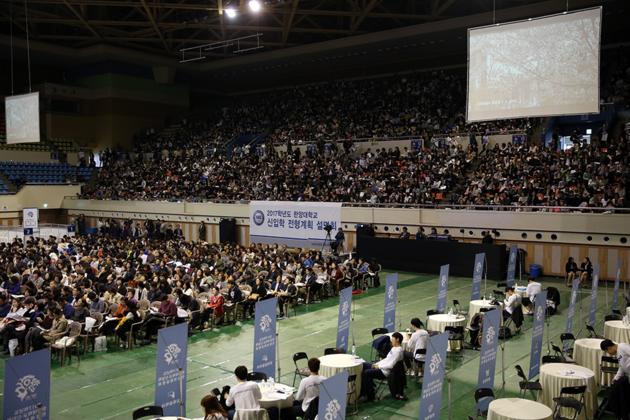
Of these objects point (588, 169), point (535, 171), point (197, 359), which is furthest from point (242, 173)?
point (197, 359)

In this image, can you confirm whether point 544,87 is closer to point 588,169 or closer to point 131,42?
point 588,169

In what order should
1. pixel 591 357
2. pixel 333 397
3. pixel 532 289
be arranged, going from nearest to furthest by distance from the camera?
1. pixel 333 397
2. pixel 591 357
3. pixel 532 289

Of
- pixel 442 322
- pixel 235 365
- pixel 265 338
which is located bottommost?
pixel 235 365

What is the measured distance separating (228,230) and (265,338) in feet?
64.8

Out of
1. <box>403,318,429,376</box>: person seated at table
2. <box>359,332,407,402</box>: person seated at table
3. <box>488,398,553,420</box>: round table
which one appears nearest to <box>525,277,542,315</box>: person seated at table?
<box>403,318,429,376</box>: person seated at table

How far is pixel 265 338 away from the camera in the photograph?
855cm

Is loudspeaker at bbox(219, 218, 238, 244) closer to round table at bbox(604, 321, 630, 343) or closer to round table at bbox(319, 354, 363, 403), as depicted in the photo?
round table at bbox(319, 354, 363, 403)

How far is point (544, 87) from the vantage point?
38.7ft

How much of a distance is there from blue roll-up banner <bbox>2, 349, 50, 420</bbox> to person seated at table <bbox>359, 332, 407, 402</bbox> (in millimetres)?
4692

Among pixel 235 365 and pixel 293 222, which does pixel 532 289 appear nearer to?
pixel 235 365

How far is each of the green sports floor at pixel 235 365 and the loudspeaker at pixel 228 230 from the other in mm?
12937

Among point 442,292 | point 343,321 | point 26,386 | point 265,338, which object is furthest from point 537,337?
point 26,386

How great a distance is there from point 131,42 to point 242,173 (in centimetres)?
1508

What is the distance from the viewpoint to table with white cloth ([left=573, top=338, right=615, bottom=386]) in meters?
8.84
